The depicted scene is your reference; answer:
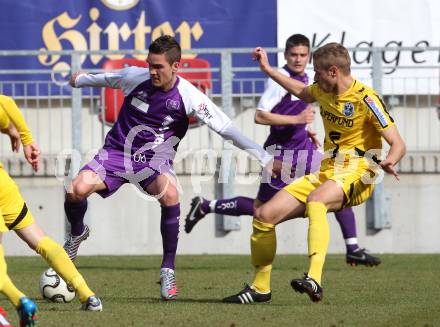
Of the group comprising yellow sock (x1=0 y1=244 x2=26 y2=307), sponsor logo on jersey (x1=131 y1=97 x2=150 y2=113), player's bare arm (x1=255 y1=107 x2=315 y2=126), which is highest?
sponsor logo on jersey (x1=131 y1=97 x2=150 y2=113)

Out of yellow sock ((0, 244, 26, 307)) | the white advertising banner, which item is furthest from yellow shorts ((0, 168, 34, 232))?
the white advertising banner

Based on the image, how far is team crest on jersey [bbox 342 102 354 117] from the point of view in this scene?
8.86 meters

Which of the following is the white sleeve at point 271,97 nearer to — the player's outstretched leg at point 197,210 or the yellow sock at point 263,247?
the player's outstretched leg at point 197,210

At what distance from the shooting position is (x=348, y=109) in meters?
8.88

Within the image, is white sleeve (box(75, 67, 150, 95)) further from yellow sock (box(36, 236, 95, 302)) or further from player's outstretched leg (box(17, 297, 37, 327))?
player's outstretched leg (box(17, 297, 37, 327))

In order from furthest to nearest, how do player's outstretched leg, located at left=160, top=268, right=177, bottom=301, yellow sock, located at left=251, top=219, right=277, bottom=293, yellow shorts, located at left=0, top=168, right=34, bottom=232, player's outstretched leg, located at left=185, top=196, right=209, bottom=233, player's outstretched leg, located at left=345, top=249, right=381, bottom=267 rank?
1. player's outstretched leg, located at left=185, top=196, right=209, bottom=233
2. player's outstretched leg, located at left=345, top=249, right=381, bottom=267
3. player's outstretched leg, located at left=160, top=268, right=177, bottom=301
4. yellow sock, located at left=251, top=219, right=277, bottom=293
5. yellow shorts, located at left=0, top=168, right=34, bottom=232

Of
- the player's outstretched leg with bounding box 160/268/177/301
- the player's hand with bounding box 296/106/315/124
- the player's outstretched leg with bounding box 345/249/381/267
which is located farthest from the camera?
the player's outstretched leg with bounding box 345/249/381/267

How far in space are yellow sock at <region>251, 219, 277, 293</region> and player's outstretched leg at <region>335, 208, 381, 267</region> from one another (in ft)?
11.0

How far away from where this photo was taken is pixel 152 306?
351 inches

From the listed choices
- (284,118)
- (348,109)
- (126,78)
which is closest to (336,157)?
(348,109)

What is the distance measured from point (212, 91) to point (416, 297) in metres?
5.71

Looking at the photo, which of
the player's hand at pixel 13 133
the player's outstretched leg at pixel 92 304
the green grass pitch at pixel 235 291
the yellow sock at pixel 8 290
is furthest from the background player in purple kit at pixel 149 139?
the yellow sock at pixel 8 290

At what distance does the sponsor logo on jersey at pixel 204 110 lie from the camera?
953cm

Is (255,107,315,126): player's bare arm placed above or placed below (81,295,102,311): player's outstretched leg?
above
